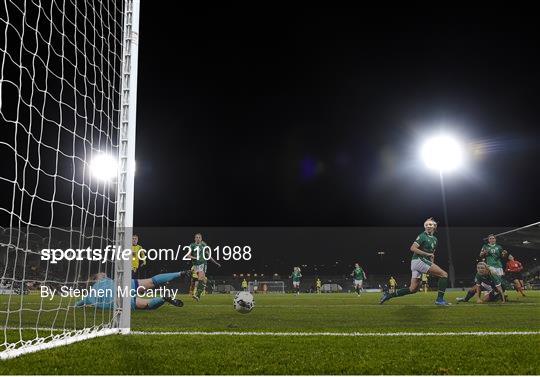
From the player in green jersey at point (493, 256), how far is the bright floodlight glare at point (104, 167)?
990cm

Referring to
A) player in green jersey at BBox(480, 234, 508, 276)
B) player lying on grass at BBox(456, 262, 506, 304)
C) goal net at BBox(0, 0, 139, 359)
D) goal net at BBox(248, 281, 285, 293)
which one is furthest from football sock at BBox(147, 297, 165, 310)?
goal net at BBox(248, 281, 285, 293)

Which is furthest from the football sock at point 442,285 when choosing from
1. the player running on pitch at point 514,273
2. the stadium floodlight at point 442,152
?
the stadium floodlight at point 442,152

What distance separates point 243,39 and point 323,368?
59.9 feet

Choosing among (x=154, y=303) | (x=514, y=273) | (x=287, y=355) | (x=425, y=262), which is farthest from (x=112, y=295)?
(x=514, y=273)

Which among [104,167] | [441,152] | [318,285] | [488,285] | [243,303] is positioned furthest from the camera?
[318,285]

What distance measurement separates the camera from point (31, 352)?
366cm

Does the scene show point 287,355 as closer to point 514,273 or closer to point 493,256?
point 493,256

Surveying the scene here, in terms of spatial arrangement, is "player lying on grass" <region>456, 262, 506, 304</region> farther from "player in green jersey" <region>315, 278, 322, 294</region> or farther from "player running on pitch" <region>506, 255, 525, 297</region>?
"player in green jersey" <region>315, 278, 322, 294</region>

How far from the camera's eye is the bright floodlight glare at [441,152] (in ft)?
79.7

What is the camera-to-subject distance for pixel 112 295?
215 inches

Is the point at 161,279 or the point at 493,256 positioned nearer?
the point at 161,279

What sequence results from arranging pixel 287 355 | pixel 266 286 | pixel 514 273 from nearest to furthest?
1. pixel 287 355
2. pixel 514 273
3. pixel 266 286

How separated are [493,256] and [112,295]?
9.96 m

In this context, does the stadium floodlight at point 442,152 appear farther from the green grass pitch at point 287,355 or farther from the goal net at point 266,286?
the green grass pitch at point 287,355
